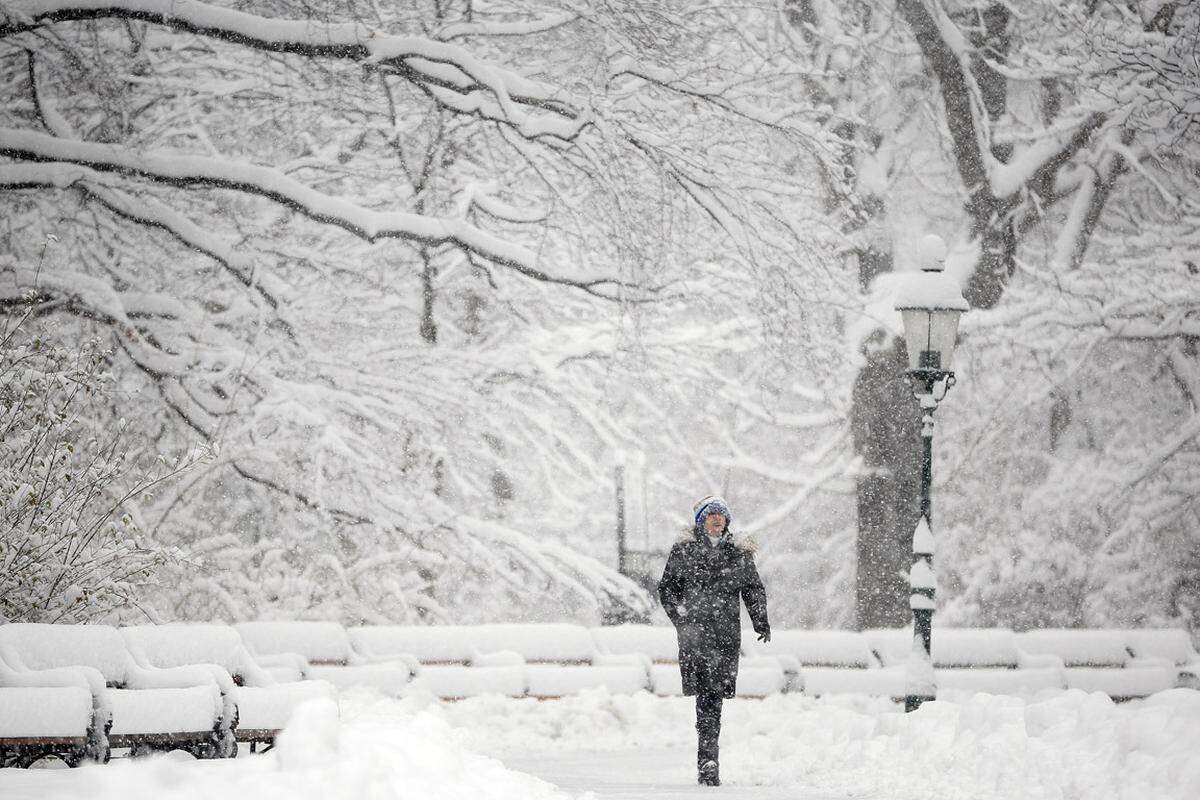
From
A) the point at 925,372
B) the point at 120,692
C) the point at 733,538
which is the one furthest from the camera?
the point at 925,372

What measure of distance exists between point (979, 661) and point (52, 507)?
10.4 m

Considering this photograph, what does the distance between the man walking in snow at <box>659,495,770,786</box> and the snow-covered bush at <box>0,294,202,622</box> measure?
3676 millimetres

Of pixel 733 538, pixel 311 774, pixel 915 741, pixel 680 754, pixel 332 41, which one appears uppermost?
pixel 332 41

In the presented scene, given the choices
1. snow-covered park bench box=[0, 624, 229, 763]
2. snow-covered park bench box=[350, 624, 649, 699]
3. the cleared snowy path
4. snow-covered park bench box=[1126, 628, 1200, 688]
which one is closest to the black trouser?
the cleared snowy path

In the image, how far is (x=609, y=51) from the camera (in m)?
14.5

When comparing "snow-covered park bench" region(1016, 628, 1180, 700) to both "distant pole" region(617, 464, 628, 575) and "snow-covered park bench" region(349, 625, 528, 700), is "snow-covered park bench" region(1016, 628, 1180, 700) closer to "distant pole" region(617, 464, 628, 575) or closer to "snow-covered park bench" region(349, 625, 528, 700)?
"distant pole" region(617, 464, 628, 575)

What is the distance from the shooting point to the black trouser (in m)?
10.9

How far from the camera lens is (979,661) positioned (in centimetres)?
1825

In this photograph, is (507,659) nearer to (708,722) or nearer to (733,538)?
(708,722)

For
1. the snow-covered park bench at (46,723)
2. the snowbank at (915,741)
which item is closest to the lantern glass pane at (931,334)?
the snowbank at (915,741)

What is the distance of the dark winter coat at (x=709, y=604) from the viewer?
35.6 feet

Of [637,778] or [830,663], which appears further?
[830,663]

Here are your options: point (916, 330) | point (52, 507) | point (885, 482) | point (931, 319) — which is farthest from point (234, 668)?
point (885, 482)

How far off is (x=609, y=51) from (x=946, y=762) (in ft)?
23.1
